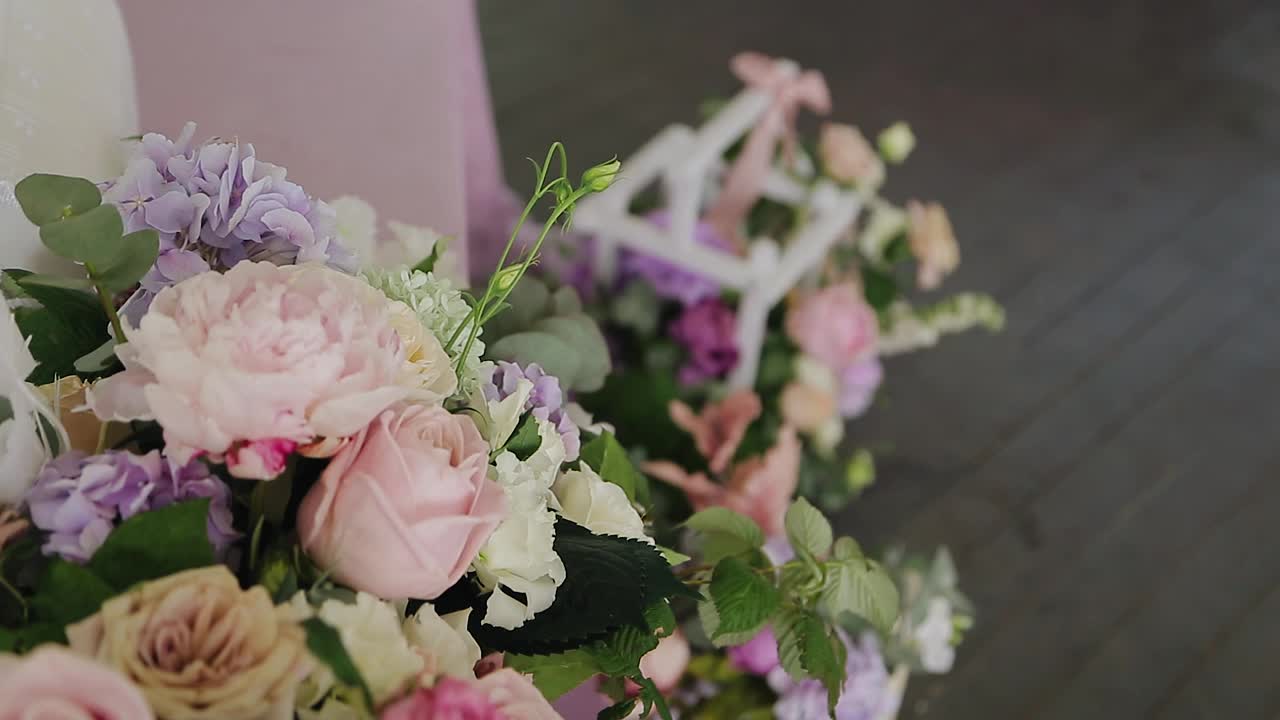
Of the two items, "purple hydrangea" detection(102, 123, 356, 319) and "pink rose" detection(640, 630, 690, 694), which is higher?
"purple hydrangea" detection(102, 123, 356, 319)

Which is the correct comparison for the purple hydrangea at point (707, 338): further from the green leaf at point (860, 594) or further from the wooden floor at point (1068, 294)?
the green leaf at point (860, 594)

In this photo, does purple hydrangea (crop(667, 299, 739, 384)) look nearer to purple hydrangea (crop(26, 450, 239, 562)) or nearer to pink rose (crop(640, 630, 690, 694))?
pink rose (crop(640, 630, 690, 694))

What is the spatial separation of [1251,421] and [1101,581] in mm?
626

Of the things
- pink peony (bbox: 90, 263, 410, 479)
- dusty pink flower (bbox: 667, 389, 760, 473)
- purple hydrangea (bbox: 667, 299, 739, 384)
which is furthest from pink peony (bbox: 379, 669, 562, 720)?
purple hydrangea (bbox: 667, 299, 739, 384)

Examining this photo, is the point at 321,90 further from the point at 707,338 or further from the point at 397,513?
the point at 707,338

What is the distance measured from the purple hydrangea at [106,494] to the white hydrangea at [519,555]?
0.11 meters

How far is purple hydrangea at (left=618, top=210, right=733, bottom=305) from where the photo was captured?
1.94 m

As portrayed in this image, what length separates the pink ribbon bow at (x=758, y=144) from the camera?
1.98 metres

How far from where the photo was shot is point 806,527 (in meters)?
0.72

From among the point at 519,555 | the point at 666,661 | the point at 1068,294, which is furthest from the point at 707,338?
the point at 519,555

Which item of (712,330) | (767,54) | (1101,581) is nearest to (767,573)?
(712,330)

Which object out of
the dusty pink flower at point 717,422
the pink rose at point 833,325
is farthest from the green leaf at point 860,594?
the pink rose at point 833,325

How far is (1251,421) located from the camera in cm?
248

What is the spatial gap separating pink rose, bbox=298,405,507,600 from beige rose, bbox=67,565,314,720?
0.15ft
